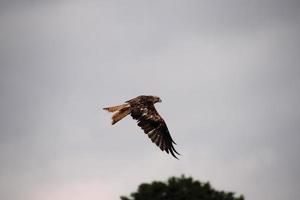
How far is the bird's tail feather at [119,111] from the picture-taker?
73812 millimetres

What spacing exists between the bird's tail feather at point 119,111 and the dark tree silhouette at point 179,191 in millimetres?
2646

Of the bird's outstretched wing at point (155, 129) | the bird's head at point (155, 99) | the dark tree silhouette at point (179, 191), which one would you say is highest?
the bird's head at point (155, 99)

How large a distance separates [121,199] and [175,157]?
2.50 meters

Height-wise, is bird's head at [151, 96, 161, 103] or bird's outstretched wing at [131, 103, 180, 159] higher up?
bird's head at [151, 96, 161, 103]

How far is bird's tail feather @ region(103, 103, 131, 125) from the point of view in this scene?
73.8 metres

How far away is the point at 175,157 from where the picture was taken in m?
74.7

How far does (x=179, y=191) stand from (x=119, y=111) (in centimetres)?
364

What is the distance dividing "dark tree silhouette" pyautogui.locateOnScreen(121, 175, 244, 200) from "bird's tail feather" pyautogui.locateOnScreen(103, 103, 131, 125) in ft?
8.68

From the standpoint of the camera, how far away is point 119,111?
74.2 metres

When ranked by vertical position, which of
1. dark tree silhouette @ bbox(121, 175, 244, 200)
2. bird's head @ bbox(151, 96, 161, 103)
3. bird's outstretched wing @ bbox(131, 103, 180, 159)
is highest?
bird's head @ bbox(151, 96, 161, 103)

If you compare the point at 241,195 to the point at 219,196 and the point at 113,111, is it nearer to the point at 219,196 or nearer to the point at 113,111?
the point at 219,196

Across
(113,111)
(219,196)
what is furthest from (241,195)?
(113,111)

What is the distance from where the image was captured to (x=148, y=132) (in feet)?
247

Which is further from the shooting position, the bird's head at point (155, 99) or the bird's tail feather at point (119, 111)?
the bird's head at point (155, 99)
